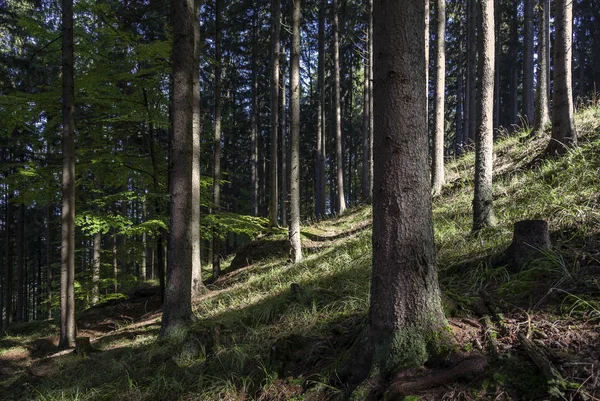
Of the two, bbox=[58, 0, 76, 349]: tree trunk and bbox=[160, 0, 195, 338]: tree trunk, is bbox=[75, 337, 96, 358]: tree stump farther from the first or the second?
bbox=[160, 0, 195, 338]: tree trunk

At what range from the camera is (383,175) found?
8.91 ft

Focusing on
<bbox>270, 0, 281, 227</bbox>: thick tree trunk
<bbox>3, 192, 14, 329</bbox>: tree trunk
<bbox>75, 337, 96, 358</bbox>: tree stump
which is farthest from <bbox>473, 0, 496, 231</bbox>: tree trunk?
<bbox>3, 192, 14, 329</bbox>: tree trunk

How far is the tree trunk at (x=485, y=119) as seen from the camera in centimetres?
538

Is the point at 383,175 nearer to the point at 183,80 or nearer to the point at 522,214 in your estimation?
the point at 522,214

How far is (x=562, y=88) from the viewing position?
6.54 meters

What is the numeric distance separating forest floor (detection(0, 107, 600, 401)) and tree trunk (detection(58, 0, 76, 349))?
1.36 m

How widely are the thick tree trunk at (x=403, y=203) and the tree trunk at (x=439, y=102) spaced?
7567 millimetres

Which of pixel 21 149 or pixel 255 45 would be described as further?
pixel 255 45

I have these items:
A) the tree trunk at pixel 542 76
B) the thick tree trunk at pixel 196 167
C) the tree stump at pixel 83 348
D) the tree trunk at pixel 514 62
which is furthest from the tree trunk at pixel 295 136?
the tree trunk at pixel 514 62

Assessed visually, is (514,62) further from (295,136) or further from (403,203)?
(403,203)

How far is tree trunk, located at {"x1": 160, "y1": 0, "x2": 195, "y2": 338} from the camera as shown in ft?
18.3

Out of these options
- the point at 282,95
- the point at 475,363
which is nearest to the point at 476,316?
the point at 475,363

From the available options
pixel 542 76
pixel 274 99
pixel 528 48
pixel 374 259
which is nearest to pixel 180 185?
pixel 374 259

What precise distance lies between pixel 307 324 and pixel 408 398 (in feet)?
6.99
